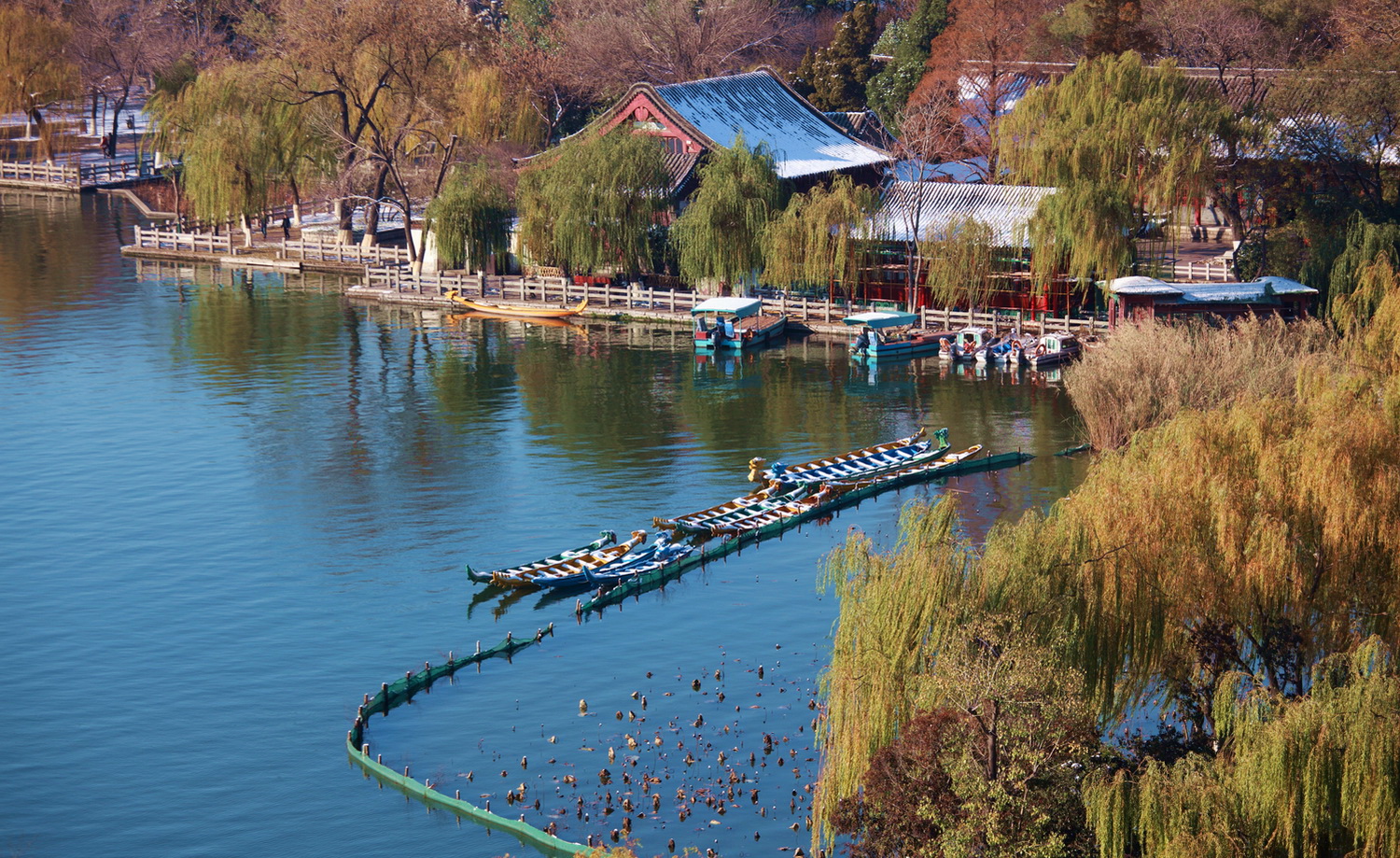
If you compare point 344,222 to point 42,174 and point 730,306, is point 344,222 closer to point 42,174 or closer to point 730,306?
point 730,306

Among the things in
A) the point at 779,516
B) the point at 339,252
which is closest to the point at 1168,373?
the point at 779,516

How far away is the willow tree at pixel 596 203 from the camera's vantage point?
7362cm

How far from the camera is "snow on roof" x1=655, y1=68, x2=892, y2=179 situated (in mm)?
78688

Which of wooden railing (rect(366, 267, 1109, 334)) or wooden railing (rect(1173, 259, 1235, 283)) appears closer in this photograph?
wooden railing (rect(366, 267, 1109, 334))

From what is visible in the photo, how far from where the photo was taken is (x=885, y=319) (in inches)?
2653

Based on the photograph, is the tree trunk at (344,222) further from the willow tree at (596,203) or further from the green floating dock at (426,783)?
the green floating dock at (426,783)

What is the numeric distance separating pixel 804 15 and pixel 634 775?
101m

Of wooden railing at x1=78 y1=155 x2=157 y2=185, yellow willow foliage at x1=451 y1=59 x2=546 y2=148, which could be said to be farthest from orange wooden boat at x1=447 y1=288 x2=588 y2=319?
wooden railing at x1=78 y1=155 x2=157 y2=185

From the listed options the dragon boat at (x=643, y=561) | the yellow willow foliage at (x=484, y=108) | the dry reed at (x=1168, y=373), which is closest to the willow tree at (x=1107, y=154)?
the dry reed at (x=1168, y=373)

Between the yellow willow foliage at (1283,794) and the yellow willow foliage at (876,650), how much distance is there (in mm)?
3890

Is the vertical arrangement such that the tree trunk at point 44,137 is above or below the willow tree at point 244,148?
above

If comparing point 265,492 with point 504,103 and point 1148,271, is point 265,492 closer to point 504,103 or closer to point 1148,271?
point 1148,271

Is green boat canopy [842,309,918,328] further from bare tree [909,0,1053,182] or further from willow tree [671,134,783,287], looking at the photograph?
bare tree [909,0,1053,182]

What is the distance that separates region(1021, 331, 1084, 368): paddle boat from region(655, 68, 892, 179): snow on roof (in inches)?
690
